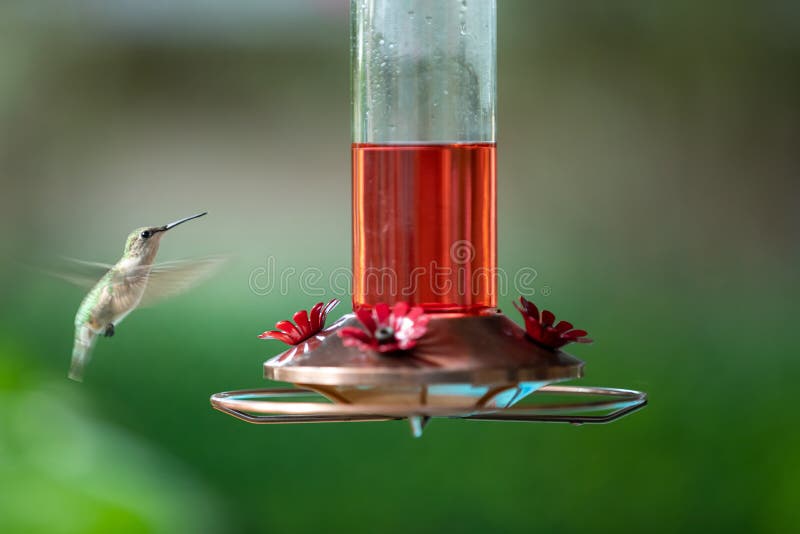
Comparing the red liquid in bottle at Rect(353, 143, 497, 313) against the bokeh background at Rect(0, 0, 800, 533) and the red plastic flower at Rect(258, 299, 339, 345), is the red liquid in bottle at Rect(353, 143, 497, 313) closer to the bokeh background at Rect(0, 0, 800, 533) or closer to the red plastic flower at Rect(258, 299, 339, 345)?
the red plastic flower at Rect(258, 299, 339, 345)

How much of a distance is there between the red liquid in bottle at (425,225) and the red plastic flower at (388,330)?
198 millimetres

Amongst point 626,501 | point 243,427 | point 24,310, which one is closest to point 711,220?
point 626,501

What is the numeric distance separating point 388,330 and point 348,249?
327cm

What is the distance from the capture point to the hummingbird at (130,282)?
2.97m

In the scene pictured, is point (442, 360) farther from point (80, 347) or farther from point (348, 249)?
point (348, 249)

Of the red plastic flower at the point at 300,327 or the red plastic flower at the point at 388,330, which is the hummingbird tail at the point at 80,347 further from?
the red plastic flower at the point at 388,330

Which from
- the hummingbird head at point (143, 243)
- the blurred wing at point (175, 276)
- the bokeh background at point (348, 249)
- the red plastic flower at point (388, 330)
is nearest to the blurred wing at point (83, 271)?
the hummingbird head at point (143, 243)

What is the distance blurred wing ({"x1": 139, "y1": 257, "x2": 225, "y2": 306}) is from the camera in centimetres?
286

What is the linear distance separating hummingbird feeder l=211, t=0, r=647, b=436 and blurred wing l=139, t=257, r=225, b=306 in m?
0.57

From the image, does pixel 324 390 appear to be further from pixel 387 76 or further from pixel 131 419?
pixel 131 419

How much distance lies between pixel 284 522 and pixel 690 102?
2.98 metres

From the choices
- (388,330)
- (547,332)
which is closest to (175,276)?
(388,330)

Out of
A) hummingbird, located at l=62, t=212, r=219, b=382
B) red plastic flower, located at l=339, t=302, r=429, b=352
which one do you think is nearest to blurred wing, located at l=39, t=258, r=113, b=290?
hummingbird, located at l=62, t=212, r=219, b=382

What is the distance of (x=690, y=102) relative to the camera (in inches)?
222
